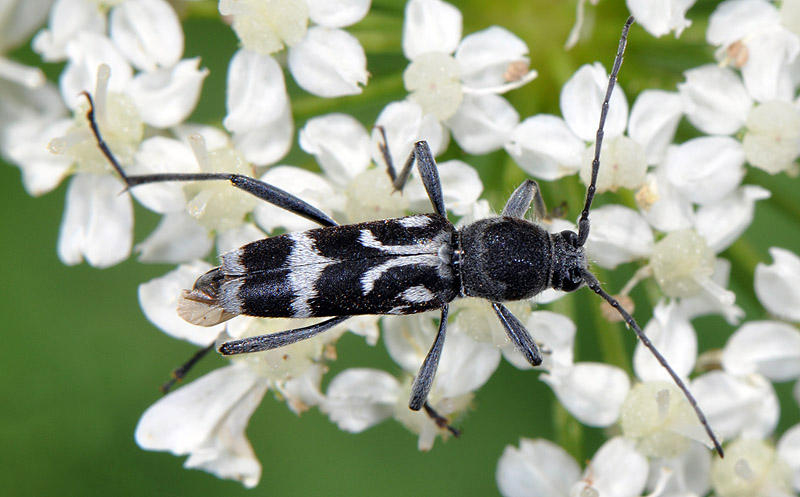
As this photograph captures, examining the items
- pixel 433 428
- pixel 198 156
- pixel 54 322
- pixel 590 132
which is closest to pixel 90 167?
pixel 198 156

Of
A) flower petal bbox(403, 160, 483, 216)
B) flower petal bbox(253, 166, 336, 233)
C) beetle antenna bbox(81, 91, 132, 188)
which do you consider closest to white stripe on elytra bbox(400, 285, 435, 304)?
flower petal bbox(403, 160, 483, 216)

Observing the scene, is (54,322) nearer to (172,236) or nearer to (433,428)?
(172,236)

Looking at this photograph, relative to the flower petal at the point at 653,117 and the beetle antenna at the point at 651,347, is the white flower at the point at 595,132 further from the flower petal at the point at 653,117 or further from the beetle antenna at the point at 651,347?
the beetle antenna at the point at 651,347

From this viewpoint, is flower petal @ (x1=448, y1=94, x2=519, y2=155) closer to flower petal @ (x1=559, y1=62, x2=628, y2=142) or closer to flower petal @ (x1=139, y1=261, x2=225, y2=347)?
flower petal @ (x1=559, y1=62, x2=628, y2=142)

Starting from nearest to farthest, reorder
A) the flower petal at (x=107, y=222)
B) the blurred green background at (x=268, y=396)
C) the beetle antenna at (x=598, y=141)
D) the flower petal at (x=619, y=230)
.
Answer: the beetle antenna at (x=598, y=141) → the flower petal at (x=619, y=230) → the flower petal at (x=107, y=222) → the blurred green background at (x=268, y=396)

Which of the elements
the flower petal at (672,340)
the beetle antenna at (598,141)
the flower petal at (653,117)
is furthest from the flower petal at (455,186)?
the flower petal at (672,340)

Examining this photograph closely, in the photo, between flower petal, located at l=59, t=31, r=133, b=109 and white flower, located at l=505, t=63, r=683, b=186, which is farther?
flower petal, located at l=59, t=31, r=133, b=109

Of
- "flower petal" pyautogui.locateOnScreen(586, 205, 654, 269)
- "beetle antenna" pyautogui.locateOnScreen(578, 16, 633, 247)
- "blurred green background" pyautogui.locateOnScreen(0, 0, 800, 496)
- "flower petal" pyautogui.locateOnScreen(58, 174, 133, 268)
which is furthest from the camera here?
"blurred green background" pyautogui.locateOnScreen(0, 0, 800, 496)
